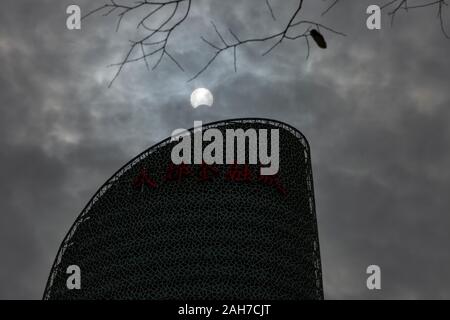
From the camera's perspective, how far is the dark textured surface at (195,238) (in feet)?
246

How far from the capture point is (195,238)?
77.5m

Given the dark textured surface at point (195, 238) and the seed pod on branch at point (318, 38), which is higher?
the dark textured surface at point (195, 238)

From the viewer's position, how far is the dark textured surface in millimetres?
75125

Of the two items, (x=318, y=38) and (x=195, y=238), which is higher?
(x=195, y=238)

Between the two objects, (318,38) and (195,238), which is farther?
(195,238)

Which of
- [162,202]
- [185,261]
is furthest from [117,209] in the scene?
[185,261]

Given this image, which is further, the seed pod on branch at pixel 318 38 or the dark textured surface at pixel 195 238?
the dark textured surface at pixel 195 238
